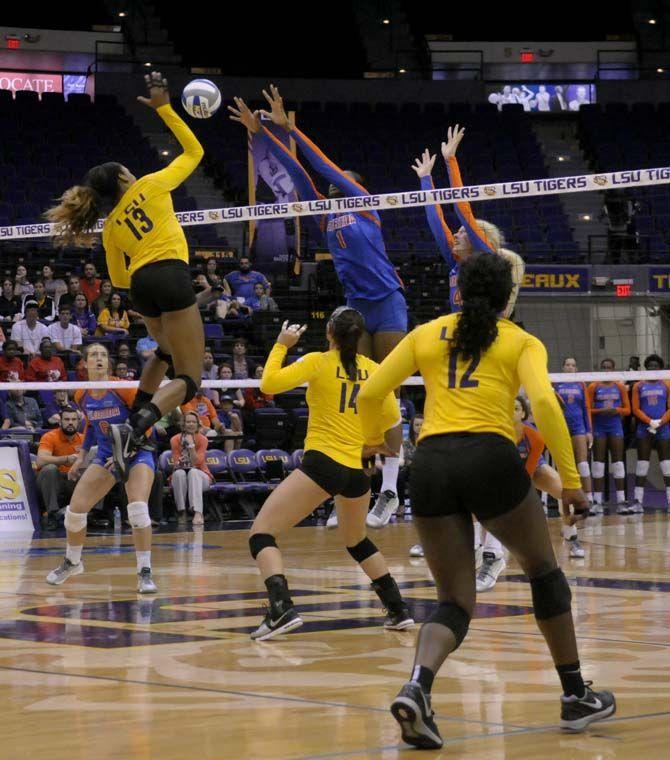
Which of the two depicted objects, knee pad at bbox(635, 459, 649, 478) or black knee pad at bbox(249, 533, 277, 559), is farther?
knee pad at bbox(635, 459, 649, 478)

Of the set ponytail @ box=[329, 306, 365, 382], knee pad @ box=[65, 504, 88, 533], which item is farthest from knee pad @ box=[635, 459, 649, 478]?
ponytail @ box=[329, 306, 365, 382]

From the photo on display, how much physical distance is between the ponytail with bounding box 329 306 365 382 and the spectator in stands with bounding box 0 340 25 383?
9122 millimetres

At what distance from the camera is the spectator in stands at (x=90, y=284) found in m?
17.6

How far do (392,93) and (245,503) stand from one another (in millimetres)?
16999

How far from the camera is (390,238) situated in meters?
23.2

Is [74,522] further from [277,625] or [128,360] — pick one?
[128,360]

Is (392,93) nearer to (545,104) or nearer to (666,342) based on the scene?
(545,104)

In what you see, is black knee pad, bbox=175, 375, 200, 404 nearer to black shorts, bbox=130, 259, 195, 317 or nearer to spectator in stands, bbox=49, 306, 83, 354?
black shorts, bbox=130, 259, 195, 317

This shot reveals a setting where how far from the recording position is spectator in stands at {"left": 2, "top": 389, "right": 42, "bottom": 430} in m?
14.4

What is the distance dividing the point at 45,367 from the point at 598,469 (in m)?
6.62

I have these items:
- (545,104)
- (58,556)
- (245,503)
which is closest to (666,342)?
(545,104)

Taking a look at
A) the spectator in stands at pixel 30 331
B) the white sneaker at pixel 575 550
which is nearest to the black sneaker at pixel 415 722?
the white sneaker at pixel 575 550

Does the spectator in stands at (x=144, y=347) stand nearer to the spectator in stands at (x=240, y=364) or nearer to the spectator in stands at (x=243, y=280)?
the spectator in stands at (x=240, y=364)

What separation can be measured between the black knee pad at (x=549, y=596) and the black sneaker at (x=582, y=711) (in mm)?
256
